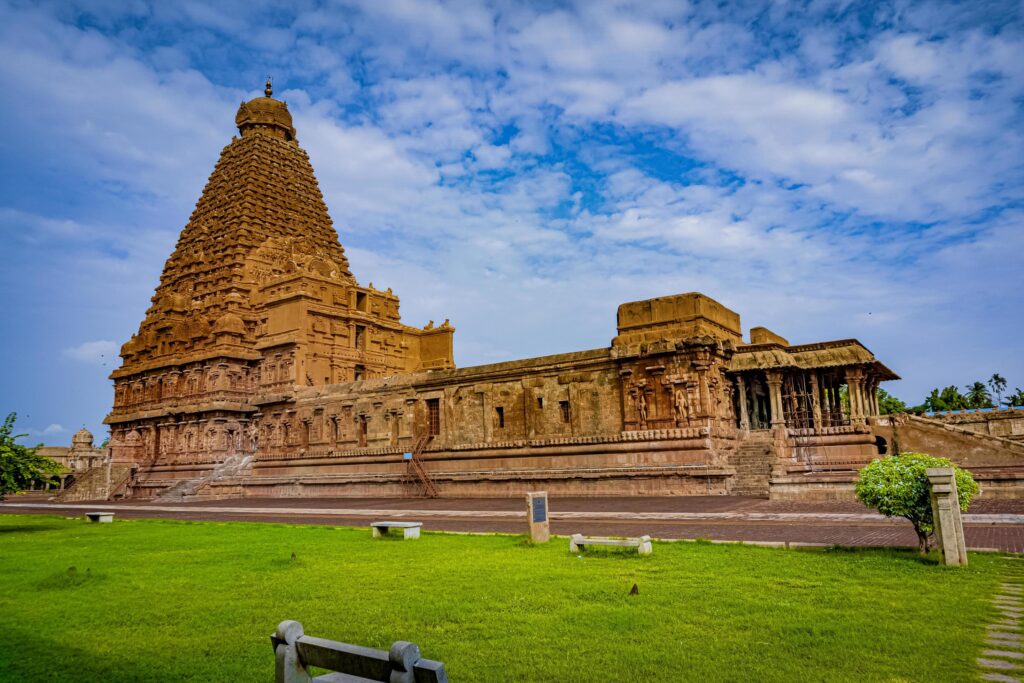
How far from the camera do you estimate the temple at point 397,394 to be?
94.1ft

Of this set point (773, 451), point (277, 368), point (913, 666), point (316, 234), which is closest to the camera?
point (913, 666)

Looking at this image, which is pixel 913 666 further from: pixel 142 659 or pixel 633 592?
pixel 142 659

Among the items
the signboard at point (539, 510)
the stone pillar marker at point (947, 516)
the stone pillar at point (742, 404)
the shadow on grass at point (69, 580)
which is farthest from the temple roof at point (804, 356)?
the shadow on grass at point (69, 580)

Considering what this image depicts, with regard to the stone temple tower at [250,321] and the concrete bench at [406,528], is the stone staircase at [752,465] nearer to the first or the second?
the concrete bench at [406,528]

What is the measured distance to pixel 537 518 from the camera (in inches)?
545

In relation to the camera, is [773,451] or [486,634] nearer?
[486,634]

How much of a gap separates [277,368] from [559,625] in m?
42.0

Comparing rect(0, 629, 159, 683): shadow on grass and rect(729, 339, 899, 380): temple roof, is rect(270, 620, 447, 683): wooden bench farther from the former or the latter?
rect(729, 339, 899, 380): temple roof

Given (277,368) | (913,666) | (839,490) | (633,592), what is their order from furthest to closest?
(277,368) → (839,490) → (633,592) → (913,666)

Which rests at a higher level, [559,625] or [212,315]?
[212,315]

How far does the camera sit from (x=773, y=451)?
2789 cm

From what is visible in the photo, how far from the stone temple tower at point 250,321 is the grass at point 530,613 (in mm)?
33158

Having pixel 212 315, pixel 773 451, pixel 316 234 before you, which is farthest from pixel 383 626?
pixel 316 234

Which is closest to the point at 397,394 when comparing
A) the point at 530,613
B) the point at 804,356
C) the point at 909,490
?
the point at 804,356
